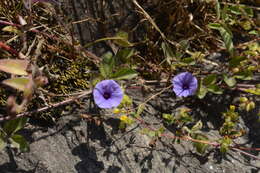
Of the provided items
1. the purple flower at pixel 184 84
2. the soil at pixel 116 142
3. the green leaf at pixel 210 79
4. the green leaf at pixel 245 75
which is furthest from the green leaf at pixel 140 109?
the green leaf at pixel 245 75

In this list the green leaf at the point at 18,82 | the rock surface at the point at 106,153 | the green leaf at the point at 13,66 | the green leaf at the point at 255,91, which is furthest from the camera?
the green leaf at the point at 255,91

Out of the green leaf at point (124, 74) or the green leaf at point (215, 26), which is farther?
A: the green leaf at point (215, 26)

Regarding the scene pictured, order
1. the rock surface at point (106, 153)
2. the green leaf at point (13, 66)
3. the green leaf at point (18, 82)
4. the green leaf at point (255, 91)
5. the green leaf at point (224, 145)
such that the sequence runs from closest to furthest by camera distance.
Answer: the green leaf at point (18, 82)
the green leaf at point (13, 66)
the rock surface at point (106, 153)
the green leaf at point (224, 145)
the green leaf at point (255, 91)

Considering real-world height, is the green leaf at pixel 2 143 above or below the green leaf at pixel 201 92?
above

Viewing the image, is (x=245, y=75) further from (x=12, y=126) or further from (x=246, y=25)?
(x=12, y=126)

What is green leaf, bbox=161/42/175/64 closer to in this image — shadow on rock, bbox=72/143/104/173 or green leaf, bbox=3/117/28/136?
shadow on rock, bbox=72/143/104/173

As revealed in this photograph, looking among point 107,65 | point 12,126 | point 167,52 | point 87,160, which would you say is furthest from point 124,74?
point 12,126

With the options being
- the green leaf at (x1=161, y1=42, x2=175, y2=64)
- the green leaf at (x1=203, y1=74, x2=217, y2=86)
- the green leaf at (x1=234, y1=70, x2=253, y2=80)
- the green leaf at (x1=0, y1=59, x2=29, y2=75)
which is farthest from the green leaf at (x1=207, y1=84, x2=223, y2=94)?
Result: the green leaf at (x1=0, y1=59, x2=29, y2=75)

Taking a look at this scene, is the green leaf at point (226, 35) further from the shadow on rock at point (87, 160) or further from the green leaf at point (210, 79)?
the shadow on rock at point (87, 160)
